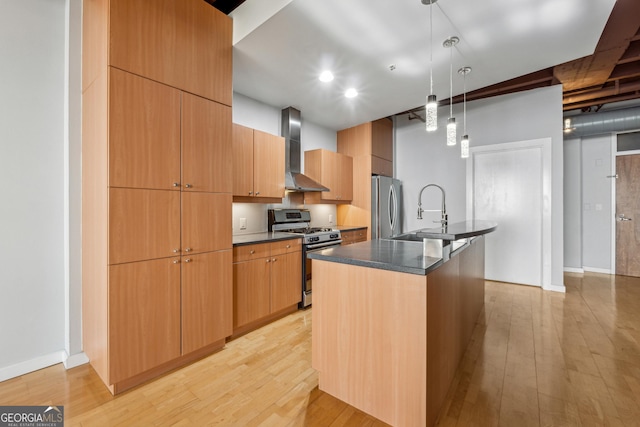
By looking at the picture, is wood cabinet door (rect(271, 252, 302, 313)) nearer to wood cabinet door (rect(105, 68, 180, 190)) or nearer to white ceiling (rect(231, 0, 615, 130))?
wood cabinet door (rect(105, 68, 180, 190))

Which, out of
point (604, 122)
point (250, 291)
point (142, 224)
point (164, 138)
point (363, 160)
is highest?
point (604, 122)

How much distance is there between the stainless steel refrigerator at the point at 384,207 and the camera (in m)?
4.74

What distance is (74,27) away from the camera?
221cm

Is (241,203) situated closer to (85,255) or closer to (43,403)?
Answer: (85,255)

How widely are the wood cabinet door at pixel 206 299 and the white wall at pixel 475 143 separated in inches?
155

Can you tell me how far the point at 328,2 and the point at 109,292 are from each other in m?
2.53

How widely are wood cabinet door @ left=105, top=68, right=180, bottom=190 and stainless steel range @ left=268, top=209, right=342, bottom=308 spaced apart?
175 cm

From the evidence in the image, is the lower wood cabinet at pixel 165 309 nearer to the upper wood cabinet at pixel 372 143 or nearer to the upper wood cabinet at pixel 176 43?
the upper wood cabinet at pixel 176 43

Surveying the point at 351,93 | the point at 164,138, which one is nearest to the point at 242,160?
the point at 164,138

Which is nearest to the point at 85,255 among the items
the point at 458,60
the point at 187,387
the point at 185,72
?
the point at 187,387

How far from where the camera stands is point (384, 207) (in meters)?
4.87

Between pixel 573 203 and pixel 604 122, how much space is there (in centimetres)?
146
